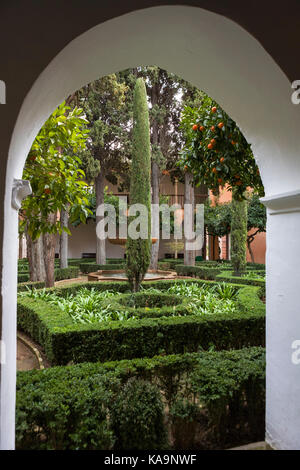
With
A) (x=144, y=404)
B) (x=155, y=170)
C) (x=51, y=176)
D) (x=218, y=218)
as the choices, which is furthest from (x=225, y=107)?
(x=218, y=218)

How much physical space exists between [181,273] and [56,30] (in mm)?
14363

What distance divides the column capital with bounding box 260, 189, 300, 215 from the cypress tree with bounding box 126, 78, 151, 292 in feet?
17.9

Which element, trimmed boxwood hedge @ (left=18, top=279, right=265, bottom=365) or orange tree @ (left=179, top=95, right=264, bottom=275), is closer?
orange tree @ (left=179, top=95, right=264, bottom=275)

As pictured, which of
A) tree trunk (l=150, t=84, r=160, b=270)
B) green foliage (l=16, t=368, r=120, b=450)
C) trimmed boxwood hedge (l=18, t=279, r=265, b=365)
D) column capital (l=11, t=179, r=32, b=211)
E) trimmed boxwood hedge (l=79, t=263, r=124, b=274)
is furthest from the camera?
trimmed boxwood hedge (l=79, t=263, r=124, b=274)

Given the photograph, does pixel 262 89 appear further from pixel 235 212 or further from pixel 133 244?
pixel 235 212

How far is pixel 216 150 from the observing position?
141 inches

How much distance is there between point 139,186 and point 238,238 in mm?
5122

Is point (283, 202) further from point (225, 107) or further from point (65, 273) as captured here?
point (65, 273)

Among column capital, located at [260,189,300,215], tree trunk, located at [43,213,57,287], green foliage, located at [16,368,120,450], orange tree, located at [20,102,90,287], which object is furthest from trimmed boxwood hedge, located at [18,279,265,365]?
tree trunk, located at [43,213,57,287]

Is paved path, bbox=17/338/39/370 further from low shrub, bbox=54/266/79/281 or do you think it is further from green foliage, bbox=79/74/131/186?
green foliage, bbox=79/74/131/186

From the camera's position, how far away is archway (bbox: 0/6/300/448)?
6.01 feet

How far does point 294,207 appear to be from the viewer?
7.29 feet

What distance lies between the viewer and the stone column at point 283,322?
2205 mm

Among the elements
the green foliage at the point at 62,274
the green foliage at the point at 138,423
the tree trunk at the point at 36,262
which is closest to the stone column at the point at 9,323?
the green foliage at the point at 138,423
